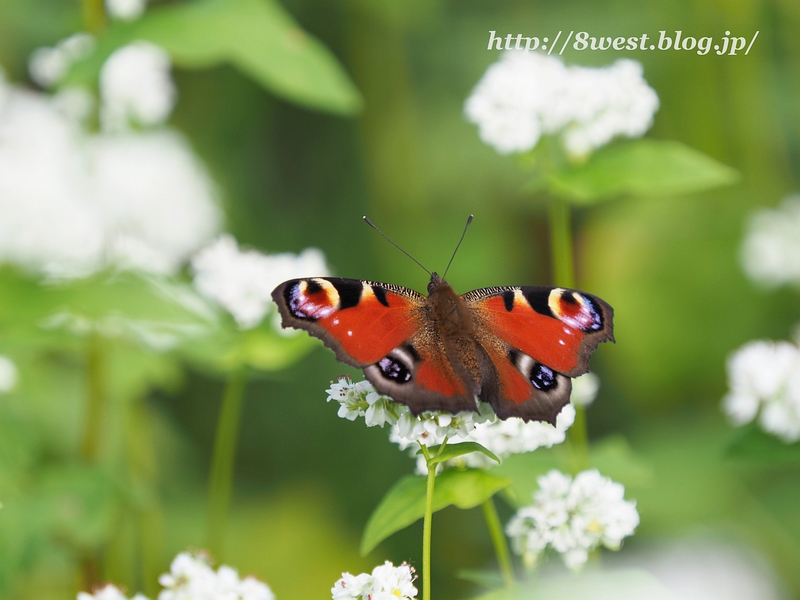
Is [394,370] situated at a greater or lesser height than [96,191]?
lesser

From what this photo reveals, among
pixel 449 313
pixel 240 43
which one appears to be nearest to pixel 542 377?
pixel 449 313

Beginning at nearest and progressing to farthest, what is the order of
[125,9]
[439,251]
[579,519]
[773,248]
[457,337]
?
[579,519]
[457,337]
[125,9]
[773,248]
[439,251]

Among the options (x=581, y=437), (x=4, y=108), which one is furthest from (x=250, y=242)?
(x=581, y=437)

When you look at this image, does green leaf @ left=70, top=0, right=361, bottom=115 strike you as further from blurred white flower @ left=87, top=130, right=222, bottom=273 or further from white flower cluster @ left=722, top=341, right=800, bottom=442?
white flower cluster @ left=722, top=341, right=800, bottom=442

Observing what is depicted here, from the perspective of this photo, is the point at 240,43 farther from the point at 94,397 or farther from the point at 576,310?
the point at 576,310

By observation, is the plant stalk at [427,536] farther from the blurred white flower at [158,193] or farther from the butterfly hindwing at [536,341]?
the blurred white flower at [158,193]
